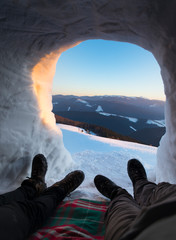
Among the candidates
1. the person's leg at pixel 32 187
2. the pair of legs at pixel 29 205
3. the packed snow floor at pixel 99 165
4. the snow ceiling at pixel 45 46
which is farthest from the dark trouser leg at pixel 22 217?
the snow ceiling at pixel 45 46

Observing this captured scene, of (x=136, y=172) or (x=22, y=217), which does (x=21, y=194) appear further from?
(x=136, y=172)

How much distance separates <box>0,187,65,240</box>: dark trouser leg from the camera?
0.66 metres

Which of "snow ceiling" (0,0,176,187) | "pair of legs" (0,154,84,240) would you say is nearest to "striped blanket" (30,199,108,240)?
"pair of legs" (0,154,84,240)

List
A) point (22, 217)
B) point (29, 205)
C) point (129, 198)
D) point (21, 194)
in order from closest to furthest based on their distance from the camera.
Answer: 1. point (22, 217)
2. point (29, 205)
3. point (129, 198)
4. point (21, 194)

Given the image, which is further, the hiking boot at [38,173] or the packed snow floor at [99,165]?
the packed snow floor at [99,165]

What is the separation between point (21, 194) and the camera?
3.76 feet

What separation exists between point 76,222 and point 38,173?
711mm

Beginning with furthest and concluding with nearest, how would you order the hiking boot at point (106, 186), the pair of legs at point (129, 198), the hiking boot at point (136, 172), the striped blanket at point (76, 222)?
the hiking boot at point (136, 172) < the hiking boot at point (106, 186) < the striped blanket at point (76, 222) < the pair of legs at point (129, 198)

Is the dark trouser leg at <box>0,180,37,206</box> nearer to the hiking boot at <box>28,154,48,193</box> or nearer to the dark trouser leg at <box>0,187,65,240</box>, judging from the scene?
the hiking boot at <box>28,154,48,193</box>

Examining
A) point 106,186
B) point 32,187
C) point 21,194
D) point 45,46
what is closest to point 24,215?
point 21,194

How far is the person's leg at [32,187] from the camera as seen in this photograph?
1.04 m

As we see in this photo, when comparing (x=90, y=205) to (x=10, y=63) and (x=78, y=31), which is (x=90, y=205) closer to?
(x=10, y=63)

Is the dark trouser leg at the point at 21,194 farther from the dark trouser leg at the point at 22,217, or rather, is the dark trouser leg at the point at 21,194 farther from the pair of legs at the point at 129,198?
the pair of legs at the point at 129,198

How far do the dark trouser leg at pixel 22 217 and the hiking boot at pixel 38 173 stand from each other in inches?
12.3
